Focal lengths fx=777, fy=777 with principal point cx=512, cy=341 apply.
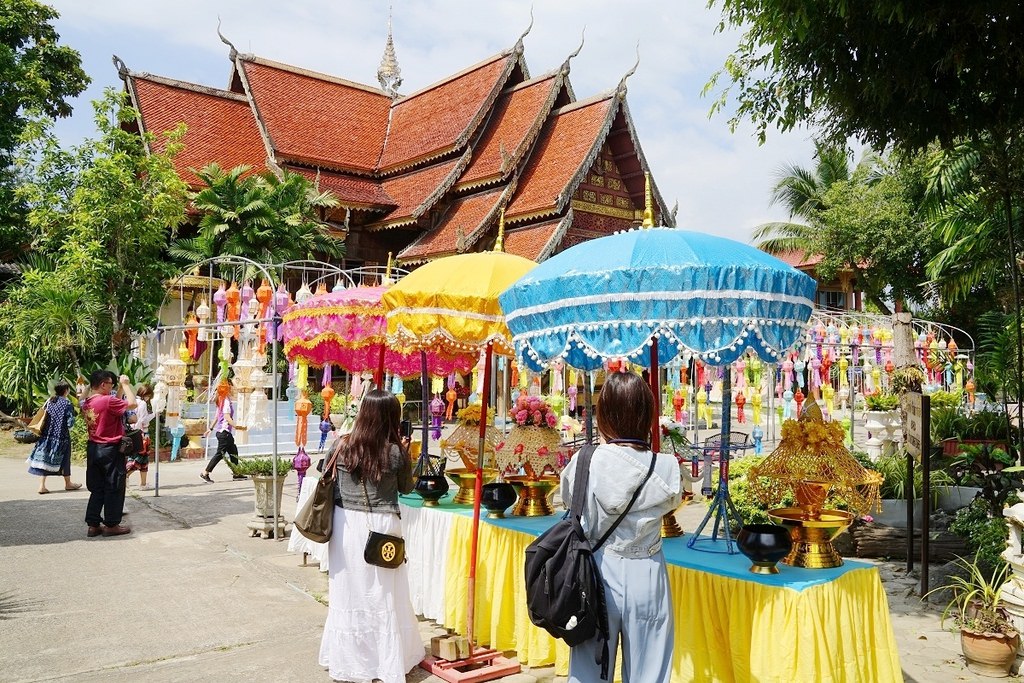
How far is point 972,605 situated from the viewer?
191 inches

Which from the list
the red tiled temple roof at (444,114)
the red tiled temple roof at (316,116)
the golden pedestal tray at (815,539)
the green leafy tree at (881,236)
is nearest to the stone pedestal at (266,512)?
the golden pedestal tray at (815,539)

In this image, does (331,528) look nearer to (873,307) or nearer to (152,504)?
(152,504)

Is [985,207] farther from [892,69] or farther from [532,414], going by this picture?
[532,414]

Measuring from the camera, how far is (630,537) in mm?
2918

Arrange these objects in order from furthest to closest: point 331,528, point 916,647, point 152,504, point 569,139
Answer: point 569,139, point 152,504, point 916,647, point 331,528

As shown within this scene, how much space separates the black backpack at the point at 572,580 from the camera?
9.26ft

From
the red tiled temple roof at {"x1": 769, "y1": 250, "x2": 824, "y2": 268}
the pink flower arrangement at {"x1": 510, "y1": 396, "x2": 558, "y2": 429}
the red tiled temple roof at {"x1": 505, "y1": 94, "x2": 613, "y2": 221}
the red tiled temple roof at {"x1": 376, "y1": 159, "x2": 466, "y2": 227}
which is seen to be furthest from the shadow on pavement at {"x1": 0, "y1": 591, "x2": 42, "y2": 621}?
the red tiled temple roof at {"x1": 769, "y1": 250, "x2": 824, "y2": 268}

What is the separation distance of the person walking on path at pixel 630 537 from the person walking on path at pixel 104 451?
571cm

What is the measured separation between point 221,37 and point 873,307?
23.2m

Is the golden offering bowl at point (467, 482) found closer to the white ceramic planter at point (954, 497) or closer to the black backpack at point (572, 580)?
the black backpack at point (572, 580)

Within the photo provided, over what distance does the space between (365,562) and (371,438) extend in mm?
647

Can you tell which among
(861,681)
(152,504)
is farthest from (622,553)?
(152,504)

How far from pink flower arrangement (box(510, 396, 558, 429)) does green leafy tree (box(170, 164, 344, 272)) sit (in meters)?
11.5

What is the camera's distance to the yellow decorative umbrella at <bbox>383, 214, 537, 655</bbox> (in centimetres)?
438
